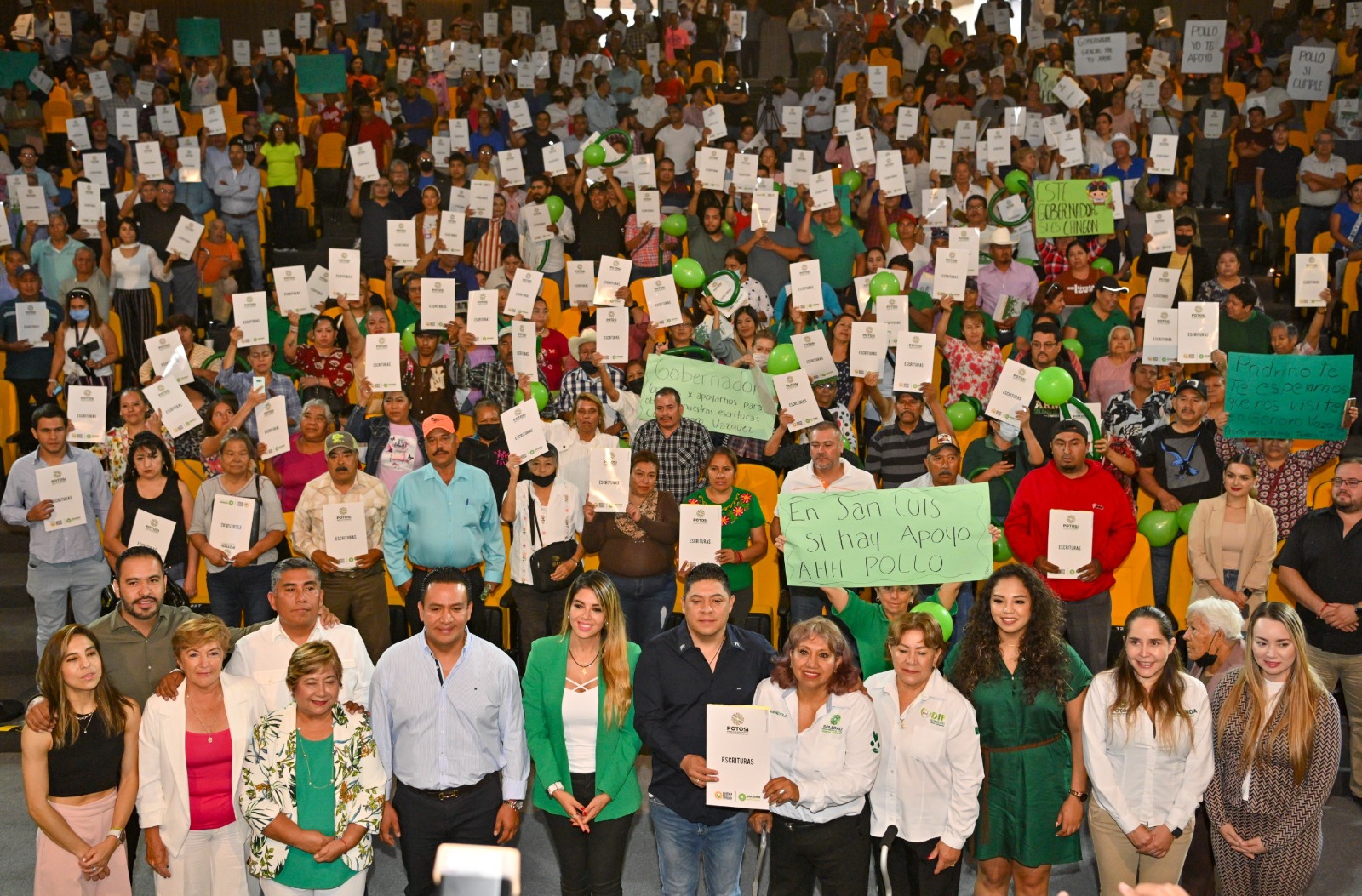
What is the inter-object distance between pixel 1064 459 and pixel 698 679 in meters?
2.55

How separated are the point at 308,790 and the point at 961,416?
16.0ft

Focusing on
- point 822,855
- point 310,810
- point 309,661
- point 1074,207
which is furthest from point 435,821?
point 1074,207

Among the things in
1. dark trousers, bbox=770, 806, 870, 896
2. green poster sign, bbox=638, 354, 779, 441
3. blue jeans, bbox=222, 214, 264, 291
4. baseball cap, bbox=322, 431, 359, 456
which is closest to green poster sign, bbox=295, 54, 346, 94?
blue jeans, bbox=222, 214, 264, 291

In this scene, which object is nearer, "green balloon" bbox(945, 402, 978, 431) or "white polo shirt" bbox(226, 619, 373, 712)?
"white polo shirt" bbox(226, 619, 373, 712)

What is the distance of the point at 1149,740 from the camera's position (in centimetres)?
443

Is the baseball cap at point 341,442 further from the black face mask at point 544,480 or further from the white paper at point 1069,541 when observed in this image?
the white paper at point 1069,541

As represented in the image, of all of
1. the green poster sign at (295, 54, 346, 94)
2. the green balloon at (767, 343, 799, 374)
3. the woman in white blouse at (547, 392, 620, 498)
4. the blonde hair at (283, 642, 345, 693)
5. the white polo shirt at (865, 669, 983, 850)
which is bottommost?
the white polo shirt at (865, 669, 983, 850)

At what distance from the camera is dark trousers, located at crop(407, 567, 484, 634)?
21.7 ft

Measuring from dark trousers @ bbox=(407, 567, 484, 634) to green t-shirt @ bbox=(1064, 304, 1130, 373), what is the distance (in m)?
4.51

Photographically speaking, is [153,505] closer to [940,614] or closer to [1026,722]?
[940,614]

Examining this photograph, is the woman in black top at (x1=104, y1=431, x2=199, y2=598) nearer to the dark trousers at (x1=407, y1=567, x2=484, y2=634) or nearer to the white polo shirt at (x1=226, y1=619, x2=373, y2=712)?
the dark trousers at (x1=407, y1=567, x2=484, y2=634)

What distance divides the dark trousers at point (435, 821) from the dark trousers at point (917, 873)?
4.63ft

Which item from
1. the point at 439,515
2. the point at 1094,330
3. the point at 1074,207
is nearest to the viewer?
the point at 439,515

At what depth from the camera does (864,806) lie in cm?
456
